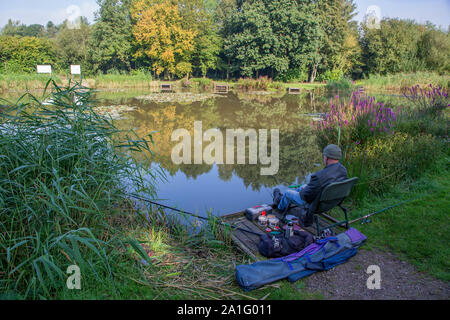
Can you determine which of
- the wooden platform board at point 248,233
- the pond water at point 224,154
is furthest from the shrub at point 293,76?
the wooden platform board at point 248,233

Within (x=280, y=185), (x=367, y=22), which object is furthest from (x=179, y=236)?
(x=367, y=22)

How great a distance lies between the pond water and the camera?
5.40 metres

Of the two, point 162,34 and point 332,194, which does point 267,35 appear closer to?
point 162,34

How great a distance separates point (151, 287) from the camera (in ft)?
8.59

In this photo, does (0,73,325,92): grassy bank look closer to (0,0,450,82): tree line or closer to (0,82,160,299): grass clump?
(0,0,450,82): tree line

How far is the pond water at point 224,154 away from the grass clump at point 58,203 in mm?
726

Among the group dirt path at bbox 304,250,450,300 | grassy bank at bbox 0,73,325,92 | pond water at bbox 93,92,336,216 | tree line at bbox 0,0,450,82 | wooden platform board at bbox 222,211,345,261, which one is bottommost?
dirt path at bbox 304,250,450,300

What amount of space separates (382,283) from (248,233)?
1.54 m

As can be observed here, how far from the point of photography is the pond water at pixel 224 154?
213 inches

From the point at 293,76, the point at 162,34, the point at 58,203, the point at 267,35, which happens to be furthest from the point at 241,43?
the point at 58,203

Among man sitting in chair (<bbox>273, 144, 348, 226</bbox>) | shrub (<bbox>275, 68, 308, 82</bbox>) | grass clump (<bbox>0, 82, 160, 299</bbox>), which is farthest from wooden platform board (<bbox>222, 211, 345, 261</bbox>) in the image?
shrub (<bbox>275, 68, 308, 82</bbox>)

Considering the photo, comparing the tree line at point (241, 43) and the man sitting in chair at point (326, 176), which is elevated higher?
the tree line at point (241, 43)

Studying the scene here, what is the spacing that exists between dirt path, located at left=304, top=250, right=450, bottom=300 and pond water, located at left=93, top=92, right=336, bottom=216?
1.90 metres

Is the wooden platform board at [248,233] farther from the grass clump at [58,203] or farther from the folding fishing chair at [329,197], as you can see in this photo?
the grass clump at [58,203]
